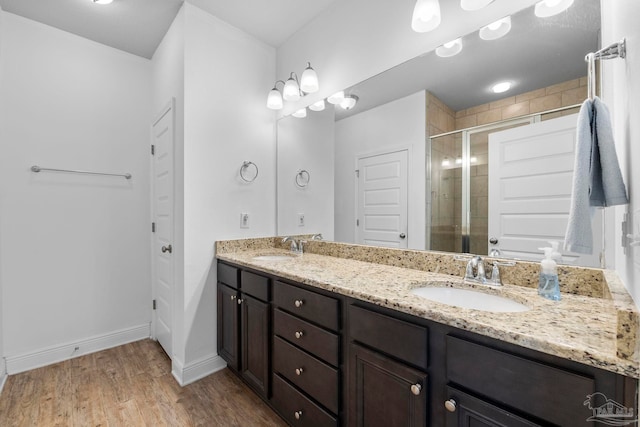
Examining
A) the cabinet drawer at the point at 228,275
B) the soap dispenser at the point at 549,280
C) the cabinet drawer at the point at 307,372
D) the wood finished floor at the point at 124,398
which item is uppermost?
the soap dispenser at the point at 549,280

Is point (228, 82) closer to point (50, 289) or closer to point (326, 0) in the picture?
point (326, 0)

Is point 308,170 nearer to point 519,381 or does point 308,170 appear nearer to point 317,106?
point 317,106

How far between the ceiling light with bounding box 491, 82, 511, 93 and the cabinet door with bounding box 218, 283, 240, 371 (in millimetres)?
1810

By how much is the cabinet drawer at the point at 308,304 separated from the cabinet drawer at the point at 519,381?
0.49 m

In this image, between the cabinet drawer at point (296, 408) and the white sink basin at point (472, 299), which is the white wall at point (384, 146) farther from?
the cabinet drawer at point (296, 408)

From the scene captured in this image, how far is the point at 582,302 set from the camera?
3.18 ft

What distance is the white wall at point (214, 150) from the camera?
198 centimetres

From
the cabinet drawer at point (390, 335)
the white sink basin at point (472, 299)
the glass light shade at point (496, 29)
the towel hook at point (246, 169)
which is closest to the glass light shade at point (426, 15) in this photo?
the glass light shade at point (496, 29)

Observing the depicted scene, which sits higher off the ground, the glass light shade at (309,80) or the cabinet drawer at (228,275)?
the glass light shade at (309,80)

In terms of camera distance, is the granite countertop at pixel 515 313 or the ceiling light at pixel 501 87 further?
the ceiling light at pixel 501 87

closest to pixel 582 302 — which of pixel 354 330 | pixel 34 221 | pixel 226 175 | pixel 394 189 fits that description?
pixel 354 330

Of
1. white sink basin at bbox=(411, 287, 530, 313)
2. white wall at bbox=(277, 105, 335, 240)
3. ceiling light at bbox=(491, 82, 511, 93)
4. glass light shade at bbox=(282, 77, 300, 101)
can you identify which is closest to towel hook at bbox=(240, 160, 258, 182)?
white wall at bbox=(277, 105, 335, 240)

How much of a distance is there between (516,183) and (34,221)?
10.3 feet

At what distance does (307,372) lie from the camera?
1.32 metres
